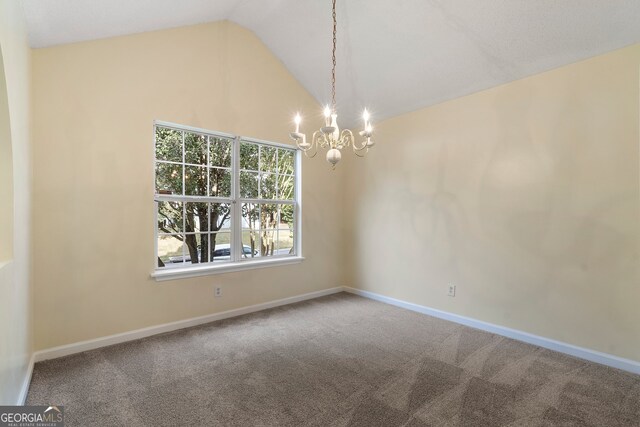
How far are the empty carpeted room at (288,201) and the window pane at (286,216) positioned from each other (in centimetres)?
9

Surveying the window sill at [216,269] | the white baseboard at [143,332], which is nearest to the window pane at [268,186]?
the window sill at [216,269]

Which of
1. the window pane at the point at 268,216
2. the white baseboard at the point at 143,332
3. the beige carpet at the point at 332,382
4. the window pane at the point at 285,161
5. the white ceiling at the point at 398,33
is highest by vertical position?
the white ceiling at the point at 398,33

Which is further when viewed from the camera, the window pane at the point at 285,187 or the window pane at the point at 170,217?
the window pane at the point at 285,187

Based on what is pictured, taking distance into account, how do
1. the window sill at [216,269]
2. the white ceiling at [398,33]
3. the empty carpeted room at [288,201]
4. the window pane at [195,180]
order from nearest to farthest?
the empty carpeted room at [288,201], the white ceiling at [398,33], the window sill at [216,269], the window pane at [195,180]

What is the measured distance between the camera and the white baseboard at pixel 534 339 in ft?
8.50

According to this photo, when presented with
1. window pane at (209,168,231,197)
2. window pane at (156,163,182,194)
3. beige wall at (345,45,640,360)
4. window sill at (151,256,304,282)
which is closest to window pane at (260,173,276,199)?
window pane at (209,168,231,197)

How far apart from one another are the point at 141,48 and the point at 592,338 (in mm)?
4967

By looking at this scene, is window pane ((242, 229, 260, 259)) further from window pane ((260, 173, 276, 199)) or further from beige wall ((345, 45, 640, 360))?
beige wall ((345, 45, 640, 360))

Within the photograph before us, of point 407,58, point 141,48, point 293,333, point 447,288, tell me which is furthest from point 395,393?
point 141,48

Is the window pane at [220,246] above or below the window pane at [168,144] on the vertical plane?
below

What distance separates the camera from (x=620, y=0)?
2.32m

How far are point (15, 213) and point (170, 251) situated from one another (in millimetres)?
1606

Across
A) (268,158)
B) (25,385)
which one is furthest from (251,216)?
(25,385)

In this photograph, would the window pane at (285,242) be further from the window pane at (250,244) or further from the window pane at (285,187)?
the window pane at (285,187)
